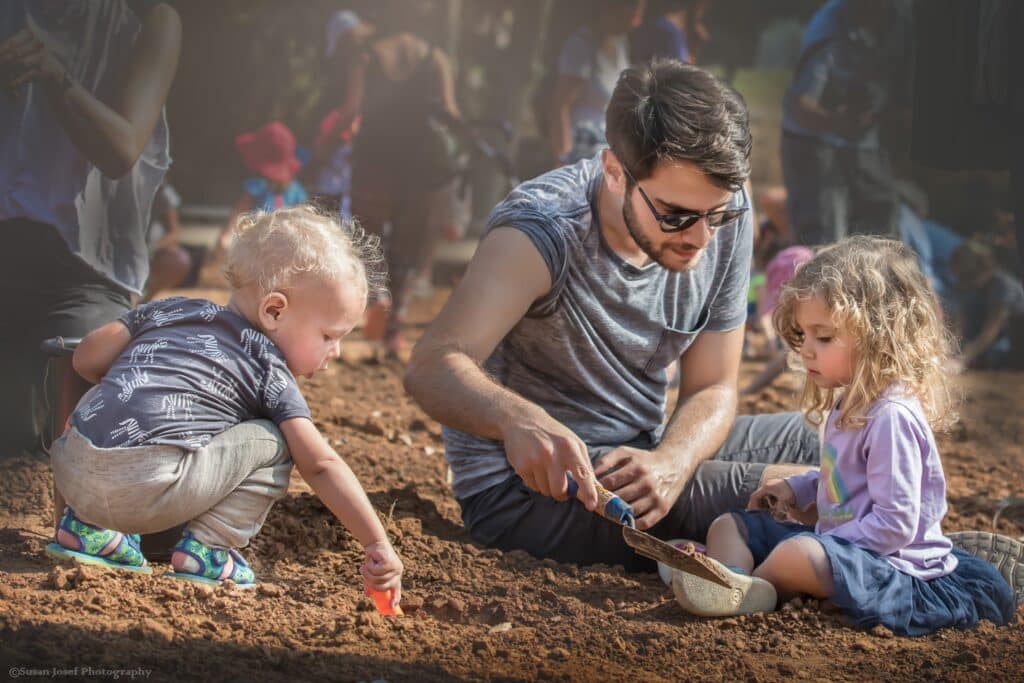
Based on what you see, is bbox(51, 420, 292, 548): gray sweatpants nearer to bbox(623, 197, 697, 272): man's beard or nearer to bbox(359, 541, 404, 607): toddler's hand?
bbox(359, 541, 404, 607): toddler's hand

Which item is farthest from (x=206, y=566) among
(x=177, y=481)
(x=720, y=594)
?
(x=720, y=594)

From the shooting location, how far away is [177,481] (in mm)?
2646

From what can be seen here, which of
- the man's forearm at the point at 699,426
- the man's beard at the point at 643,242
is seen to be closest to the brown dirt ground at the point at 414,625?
the man's forearm at the point at 699,426

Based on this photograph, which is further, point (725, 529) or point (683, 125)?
point (725, 529)

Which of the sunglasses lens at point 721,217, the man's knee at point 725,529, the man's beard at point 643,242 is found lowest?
the man's knee at point 725,529

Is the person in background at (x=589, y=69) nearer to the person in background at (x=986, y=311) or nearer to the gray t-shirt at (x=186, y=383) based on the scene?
the person in background at (x=986, y=311)

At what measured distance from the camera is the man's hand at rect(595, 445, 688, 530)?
2.99 metres

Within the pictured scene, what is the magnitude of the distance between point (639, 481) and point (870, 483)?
58 cm

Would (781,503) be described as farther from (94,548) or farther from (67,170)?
(67,170)

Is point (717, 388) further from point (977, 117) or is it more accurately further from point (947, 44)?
point (947, 44)

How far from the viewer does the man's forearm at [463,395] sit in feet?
9.22

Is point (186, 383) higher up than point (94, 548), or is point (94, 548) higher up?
point (186, 383)

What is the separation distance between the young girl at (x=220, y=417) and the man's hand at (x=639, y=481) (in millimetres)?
629

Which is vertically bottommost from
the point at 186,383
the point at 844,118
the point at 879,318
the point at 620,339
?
the point at 186,383
